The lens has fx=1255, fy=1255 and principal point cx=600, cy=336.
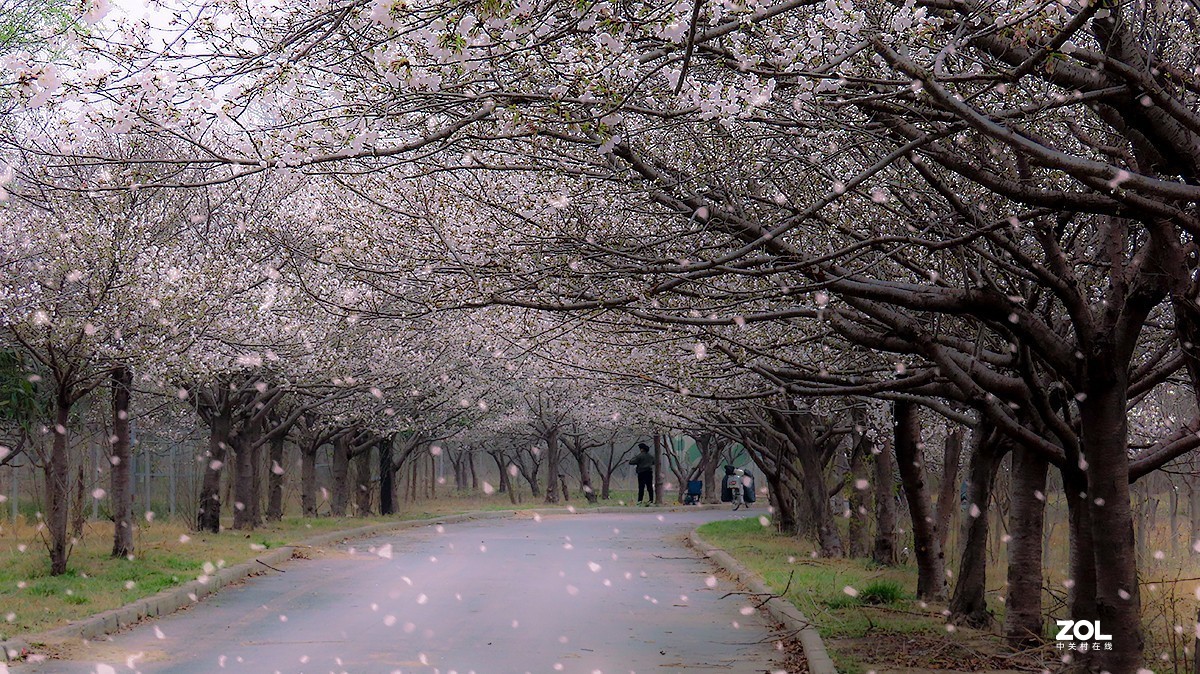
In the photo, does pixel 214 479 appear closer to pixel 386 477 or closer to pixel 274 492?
pixel 274 492

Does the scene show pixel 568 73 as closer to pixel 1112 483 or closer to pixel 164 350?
pixel 1112 483

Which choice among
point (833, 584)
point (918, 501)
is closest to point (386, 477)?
point (833, 584)

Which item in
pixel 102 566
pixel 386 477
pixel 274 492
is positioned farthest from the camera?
pixel 386 477

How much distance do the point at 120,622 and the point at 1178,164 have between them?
10.3 meters

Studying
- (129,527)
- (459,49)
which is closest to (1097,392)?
(459,49)

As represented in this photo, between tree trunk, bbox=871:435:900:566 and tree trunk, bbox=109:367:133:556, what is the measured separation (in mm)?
11276

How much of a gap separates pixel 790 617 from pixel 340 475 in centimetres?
2625

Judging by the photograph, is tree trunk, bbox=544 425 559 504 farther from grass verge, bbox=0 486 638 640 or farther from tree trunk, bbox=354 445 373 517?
grass verge, bbox=0 486 638 640

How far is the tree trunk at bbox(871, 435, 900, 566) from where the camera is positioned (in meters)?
18.6

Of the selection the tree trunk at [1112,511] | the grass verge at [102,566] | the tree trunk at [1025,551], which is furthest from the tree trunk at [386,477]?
the tree trunk at [1112,511]

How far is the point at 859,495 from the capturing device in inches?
869

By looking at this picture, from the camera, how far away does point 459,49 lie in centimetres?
622

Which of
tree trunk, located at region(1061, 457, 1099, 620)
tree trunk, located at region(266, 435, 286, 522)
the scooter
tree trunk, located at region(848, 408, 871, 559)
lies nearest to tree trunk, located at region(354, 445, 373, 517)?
tree trunk, located at region(266, 435, 286, 522)

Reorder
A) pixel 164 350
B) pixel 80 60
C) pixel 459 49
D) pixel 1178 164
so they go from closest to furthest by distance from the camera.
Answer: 1. pixel 459 49
2. pixel 1178 164
3. pixel 80 60
4. pixel 164 350
